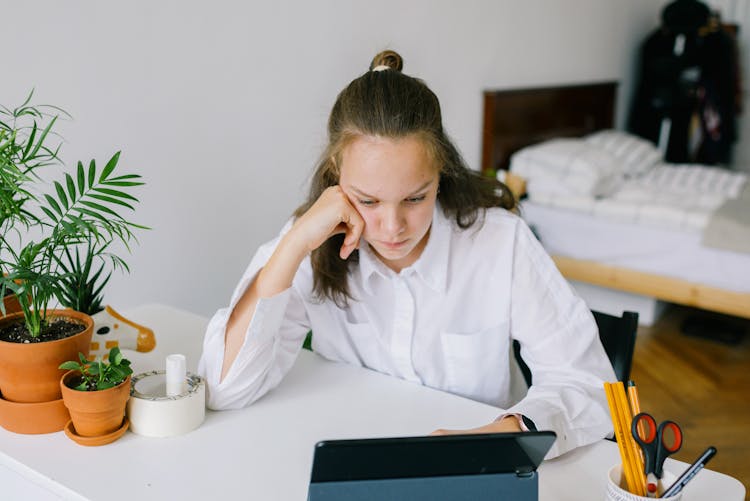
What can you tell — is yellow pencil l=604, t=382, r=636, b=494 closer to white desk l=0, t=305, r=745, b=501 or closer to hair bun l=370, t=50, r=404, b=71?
white desk l=0, t=305, r=745, b=501

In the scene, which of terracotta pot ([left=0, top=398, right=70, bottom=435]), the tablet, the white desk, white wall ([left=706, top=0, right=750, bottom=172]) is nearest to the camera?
the tablet

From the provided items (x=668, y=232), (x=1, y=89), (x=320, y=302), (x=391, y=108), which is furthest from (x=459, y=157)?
(x=668, y=232)

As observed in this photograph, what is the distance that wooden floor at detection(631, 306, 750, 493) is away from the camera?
2279mm

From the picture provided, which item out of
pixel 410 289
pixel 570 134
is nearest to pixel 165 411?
pixel 410 289

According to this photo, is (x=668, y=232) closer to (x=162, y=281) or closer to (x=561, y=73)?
(x=561, y=73)

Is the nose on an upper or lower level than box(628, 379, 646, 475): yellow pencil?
upper

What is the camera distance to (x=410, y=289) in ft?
4.29

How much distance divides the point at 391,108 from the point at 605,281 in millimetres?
2370

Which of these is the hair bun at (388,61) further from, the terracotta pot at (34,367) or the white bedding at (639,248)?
the white bedding at (639,248)

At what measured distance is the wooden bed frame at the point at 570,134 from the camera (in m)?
2.99

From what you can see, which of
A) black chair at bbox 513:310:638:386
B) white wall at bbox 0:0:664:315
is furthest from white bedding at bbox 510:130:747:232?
black chair at bbox 513:310:638:386

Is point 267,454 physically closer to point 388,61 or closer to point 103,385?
point 103,385

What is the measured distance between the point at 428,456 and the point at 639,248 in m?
2.63

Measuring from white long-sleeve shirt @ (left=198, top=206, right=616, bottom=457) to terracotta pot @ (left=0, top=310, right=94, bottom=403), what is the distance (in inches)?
8.8
